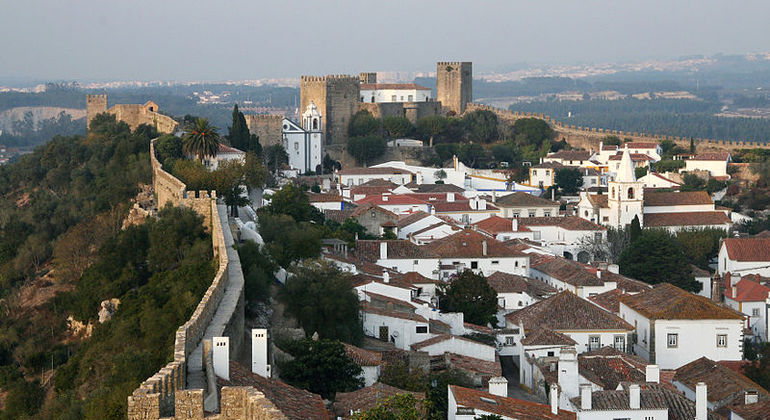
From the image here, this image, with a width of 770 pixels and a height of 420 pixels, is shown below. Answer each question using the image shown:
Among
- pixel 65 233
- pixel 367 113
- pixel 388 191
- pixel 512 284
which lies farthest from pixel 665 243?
pixel 367 113

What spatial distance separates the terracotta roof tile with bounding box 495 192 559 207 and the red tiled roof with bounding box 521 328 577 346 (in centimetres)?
2118

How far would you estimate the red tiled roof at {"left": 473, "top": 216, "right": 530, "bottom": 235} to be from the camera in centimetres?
3878

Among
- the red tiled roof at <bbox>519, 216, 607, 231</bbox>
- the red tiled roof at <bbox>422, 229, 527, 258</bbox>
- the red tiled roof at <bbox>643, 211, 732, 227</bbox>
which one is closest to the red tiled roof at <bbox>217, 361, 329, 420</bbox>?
the red tiled roof at <bbox>422, 229, 527, 258</bbox>

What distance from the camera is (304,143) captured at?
49.4 meters

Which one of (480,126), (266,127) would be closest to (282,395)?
(266,127)

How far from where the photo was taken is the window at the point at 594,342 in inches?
968

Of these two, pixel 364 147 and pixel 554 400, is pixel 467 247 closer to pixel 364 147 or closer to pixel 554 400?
pixel 554 400

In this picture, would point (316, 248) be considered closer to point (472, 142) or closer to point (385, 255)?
point (385, 255)

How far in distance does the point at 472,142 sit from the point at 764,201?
15.1 meters

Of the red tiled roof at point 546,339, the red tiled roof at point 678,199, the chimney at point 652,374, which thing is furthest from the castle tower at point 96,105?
the chimney at point 652,374

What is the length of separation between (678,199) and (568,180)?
21.5ft

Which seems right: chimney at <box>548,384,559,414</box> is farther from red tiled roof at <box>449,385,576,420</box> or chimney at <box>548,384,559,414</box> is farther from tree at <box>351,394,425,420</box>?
tree at <box>351,394,425,420</box>

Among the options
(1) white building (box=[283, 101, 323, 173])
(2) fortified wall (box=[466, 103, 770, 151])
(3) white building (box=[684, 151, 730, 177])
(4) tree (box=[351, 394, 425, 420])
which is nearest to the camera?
(4) tree (box=[351, 394, 425, 420])

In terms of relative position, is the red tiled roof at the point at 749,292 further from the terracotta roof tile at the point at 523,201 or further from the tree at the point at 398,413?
the tree at the point at 398,413
